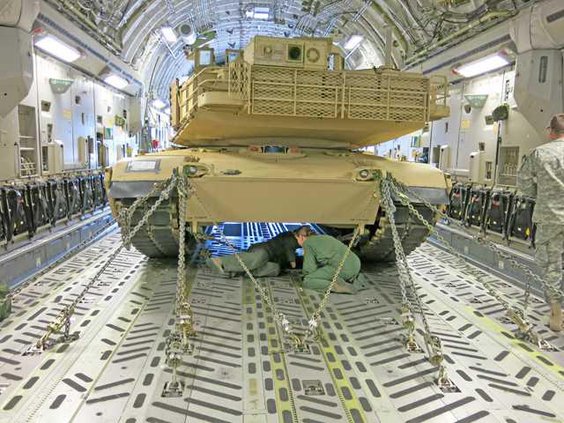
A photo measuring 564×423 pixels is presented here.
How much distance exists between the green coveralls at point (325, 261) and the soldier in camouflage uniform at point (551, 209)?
202 centimetres

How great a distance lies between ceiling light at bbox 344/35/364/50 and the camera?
48.8 ft

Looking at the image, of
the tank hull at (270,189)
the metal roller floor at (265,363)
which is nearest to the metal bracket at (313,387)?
the metal roller floor at (265,363)

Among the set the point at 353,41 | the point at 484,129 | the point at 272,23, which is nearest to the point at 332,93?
the point at 484,129

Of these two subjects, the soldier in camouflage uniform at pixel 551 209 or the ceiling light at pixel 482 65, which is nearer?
the soldier in camouflage uniform at pixel 551 209

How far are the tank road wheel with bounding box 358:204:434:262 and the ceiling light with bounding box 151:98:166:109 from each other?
14.1m

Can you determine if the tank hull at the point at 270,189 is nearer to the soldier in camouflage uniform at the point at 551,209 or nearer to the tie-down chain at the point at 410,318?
the tie-down chain at the point at 410,318

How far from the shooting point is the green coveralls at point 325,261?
238 inches

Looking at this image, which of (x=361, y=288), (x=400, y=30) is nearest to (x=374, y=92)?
(x=361, y=288)

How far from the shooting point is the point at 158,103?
64.9ft

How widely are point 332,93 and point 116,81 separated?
9.63 metres

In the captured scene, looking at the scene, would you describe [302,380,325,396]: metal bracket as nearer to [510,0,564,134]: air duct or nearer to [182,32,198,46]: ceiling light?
[510,0,564,134]: air duct

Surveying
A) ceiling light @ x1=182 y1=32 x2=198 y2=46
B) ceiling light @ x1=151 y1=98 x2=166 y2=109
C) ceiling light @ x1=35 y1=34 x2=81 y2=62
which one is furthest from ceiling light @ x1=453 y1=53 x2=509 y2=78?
ceiling light @ x1=151 y1=98 x2=166 y2=109

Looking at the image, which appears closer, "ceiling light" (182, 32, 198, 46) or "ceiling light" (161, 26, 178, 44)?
"ceiling light" (161, 26, 178, 44)

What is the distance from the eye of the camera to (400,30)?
1289 centimetres
